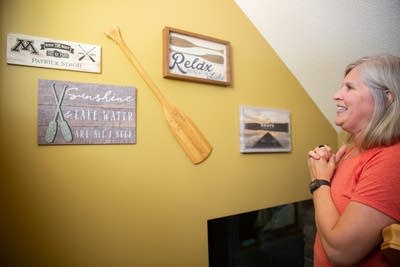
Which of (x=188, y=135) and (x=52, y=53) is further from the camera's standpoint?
(x=188, y=135)

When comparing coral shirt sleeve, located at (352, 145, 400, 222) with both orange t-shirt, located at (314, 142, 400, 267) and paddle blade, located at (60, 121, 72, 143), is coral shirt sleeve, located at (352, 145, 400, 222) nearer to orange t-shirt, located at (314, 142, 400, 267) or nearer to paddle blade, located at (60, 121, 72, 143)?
orange t-shirt, located at (314, 142, 400, 267)

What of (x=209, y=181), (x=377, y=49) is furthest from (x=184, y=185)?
(x=377, y=49)

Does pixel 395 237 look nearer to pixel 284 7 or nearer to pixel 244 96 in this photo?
pixel 244 96

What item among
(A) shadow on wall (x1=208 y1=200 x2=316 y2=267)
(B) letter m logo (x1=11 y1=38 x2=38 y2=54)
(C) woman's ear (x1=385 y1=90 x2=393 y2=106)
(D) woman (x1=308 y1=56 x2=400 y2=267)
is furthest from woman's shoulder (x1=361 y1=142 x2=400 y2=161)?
(B) letter m logo (x1=11 y1=38 x2=38 y2=54)

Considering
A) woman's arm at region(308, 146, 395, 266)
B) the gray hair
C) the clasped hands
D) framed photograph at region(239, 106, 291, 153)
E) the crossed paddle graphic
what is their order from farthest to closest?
framed photograph at region(239, 106, 291, 153) < the crossed paddle graphic < the clasped hands < the gray hair < woman's arm at region(308, 146, 395, 266)

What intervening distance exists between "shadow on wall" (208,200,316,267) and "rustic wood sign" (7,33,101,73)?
30.6 inches

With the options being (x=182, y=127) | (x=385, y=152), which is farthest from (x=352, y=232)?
(x=182, y=127)

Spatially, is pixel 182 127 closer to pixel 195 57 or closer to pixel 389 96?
pixel 195 57

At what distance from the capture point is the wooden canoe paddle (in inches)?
42.8

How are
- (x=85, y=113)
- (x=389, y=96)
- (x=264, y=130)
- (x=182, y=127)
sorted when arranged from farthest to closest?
(x=264, y=130) < (x=182, y=127) < (x=85, y=113) < (x=389, y=96)

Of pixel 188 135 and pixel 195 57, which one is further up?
pixel 195 57

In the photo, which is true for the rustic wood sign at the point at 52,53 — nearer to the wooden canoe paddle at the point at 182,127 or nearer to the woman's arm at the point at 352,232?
the wooden canoe paddle at the point at 182,127

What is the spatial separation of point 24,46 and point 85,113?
0.30m

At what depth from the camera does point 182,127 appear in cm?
117
